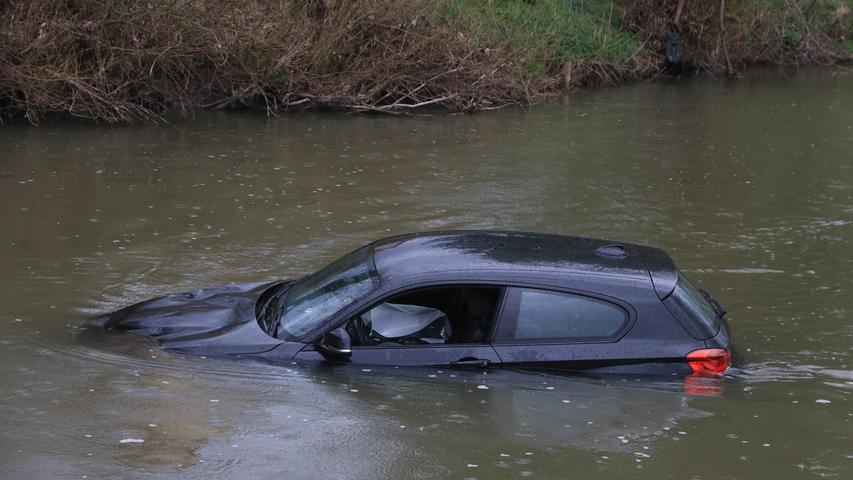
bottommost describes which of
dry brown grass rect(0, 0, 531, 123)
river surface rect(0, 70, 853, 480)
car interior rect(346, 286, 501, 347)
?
river surface rect(0, 70, 853, 480)

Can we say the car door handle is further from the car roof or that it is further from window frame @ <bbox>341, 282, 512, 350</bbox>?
the car roof

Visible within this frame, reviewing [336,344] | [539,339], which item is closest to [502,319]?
[539,339]

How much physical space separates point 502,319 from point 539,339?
0.87ft

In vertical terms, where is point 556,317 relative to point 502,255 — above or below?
below

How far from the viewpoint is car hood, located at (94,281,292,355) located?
6926mm

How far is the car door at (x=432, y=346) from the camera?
6.65 meters

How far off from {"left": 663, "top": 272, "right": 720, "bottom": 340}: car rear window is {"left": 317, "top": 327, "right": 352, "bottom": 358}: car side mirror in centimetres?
198

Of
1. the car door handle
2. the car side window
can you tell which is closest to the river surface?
the car door handle

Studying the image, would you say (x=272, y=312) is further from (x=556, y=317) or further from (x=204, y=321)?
(x=556, y=317)

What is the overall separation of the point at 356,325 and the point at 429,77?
15402 millimetres

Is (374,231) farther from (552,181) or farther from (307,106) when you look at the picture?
(307,106)

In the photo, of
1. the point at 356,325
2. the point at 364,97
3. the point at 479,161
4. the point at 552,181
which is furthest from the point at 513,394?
the point at 364,97

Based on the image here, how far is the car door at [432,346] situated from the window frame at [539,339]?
56mm

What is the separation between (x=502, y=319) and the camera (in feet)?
21.9
